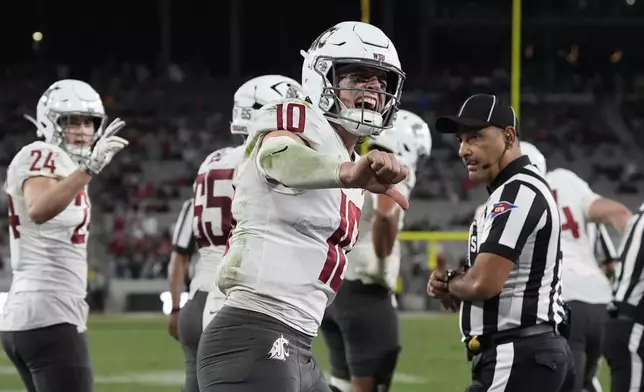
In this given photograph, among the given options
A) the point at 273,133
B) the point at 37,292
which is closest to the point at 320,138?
the point at 273,133

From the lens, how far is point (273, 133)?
278 cm

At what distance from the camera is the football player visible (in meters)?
4.65

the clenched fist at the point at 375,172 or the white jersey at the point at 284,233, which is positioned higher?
the clenched fist at the point at 375,172

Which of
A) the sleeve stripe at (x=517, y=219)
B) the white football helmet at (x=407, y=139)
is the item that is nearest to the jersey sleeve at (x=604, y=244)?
the white football helmet at (x=407, y=139)

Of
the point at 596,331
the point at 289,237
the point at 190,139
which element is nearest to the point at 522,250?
the point at 289,237

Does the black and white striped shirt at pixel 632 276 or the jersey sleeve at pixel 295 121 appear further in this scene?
the black and white striped shirt at pixel 632 276

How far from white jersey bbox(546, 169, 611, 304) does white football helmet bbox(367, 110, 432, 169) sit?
72cm

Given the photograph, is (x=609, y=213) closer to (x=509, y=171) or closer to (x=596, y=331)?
(x=596, y=331)

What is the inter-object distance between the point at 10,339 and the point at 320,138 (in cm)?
202

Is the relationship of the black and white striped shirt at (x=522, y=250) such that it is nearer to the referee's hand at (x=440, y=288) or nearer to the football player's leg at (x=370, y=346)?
the referee's hand at (x=440, y=288)

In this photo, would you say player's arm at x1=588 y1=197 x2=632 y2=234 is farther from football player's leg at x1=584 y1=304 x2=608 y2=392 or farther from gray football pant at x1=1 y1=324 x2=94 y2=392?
gray football pant at x1=1 y1=324 x2=94 y2=392

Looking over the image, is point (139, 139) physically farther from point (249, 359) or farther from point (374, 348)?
point (249, 359)

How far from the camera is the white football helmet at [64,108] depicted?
4.58m

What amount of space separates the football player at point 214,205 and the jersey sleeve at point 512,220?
1.16 metres
